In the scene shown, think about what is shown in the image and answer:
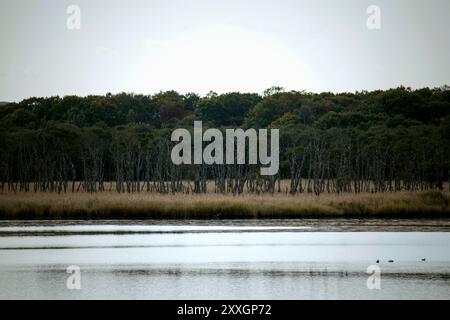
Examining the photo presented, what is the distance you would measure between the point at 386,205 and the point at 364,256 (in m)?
16.0

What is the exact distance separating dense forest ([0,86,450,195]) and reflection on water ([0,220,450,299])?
64.4 feet

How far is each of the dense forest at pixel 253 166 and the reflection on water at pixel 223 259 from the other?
19.6 meters

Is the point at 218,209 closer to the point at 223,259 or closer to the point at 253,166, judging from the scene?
the point at 223,259

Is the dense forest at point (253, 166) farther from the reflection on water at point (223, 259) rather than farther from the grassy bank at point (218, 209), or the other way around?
the reflection on water at point (223, 259)

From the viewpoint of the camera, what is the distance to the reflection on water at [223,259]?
83.5 ft

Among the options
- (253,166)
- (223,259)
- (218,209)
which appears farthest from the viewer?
(253,166)

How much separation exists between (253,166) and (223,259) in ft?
123

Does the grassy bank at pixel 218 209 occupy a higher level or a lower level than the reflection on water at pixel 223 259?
higher

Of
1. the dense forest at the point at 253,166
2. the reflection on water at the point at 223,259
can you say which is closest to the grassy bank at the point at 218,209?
the reflection on water at the point at 223,259

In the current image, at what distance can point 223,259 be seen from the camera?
32.2 m

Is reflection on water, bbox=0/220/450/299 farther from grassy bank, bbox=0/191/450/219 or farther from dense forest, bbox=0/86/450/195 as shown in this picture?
dense forest, bbox=0/86/450/195

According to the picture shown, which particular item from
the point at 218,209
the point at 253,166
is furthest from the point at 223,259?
the point at 253,166

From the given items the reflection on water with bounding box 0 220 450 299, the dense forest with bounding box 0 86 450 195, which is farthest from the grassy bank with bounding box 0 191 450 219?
the dense forest with bounding box 0 86 450 195
